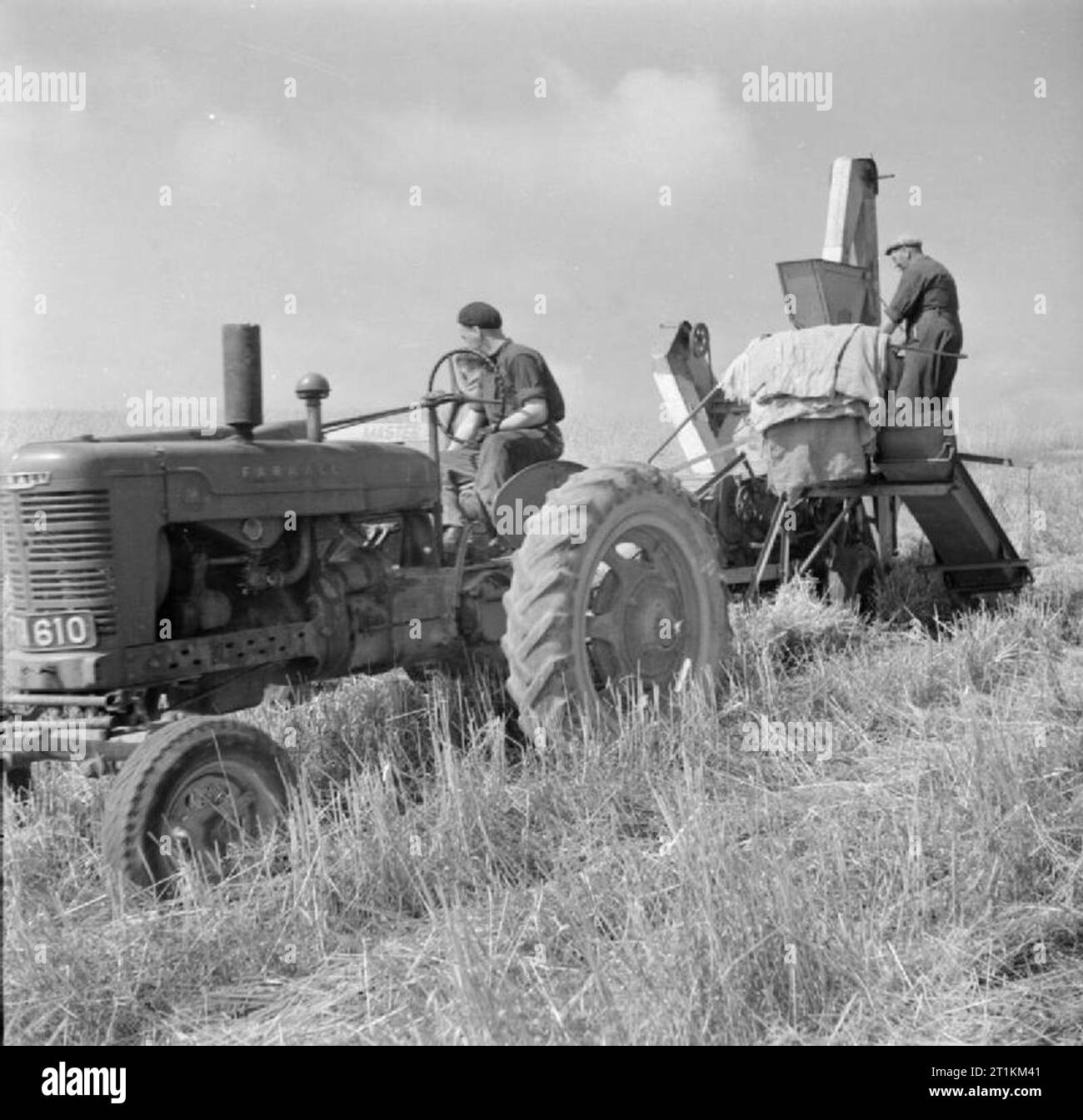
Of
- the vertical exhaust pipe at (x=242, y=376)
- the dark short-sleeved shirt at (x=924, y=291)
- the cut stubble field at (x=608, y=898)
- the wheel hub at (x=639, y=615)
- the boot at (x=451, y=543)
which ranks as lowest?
the cut stubble field at (x=608, y=898)

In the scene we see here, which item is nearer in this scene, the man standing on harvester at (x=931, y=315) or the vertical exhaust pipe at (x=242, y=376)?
the vertical exhaust pipe at (x=242, y=376)

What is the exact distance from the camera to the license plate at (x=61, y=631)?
3822 millimetres

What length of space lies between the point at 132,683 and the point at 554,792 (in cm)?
129

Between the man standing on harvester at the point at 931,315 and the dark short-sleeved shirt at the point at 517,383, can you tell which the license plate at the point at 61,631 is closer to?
the dark short-sleeved shirt at the point at 517,383

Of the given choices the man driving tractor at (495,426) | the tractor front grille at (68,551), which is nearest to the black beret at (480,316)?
the man driving tractor at (495,426)

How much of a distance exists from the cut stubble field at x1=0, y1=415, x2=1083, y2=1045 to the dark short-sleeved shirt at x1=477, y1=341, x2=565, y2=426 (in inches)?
54.3

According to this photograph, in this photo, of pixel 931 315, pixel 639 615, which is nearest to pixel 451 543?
pixel 639 615

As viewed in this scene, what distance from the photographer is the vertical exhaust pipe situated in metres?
4.03

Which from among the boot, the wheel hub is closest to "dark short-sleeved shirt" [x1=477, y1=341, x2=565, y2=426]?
the boot

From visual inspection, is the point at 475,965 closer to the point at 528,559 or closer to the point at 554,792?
the point at 554,792

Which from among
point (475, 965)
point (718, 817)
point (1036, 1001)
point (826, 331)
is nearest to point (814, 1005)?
point (1036, 1001)

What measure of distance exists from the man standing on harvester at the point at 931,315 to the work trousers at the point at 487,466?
2.70m

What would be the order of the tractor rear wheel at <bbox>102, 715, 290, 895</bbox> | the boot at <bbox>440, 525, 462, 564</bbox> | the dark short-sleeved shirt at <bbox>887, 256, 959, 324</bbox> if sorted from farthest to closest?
the dark short-sleeved shirt at <bbox>887, 256, 959, 324</bbox>, the boot at <bbox>440, 525, 462, 564</bbox>, the tractor rear wheel at <bbox>102, 715, 290, 895</bbox>

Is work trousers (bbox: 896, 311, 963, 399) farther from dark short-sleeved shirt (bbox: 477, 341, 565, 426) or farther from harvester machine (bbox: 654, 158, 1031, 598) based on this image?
dark short-sleeved shirt (bbox: 477, 341, 565, 426)
